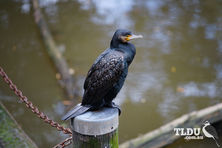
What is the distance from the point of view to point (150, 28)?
6.64 meters

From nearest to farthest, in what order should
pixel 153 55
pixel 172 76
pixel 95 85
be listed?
pixel 95 85
pixel 172 76
pixel 153 55

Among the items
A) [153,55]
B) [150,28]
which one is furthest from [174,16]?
[153,55]

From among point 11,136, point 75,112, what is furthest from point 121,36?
point 11,136

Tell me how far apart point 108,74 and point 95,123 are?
15.6 inches

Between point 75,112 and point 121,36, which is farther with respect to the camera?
point 121,36

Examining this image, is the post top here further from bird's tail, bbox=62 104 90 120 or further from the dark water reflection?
the dark water reflection

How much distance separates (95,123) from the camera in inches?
69.2

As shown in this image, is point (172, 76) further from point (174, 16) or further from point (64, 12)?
point (64, 12)

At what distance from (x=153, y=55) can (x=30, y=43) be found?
2.56 m

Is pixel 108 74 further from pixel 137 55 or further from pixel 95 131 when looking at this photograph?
pixel 137 55

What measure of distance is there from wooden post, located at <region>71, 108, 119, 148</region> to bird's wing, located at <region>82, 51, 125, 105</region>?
0.64ft
